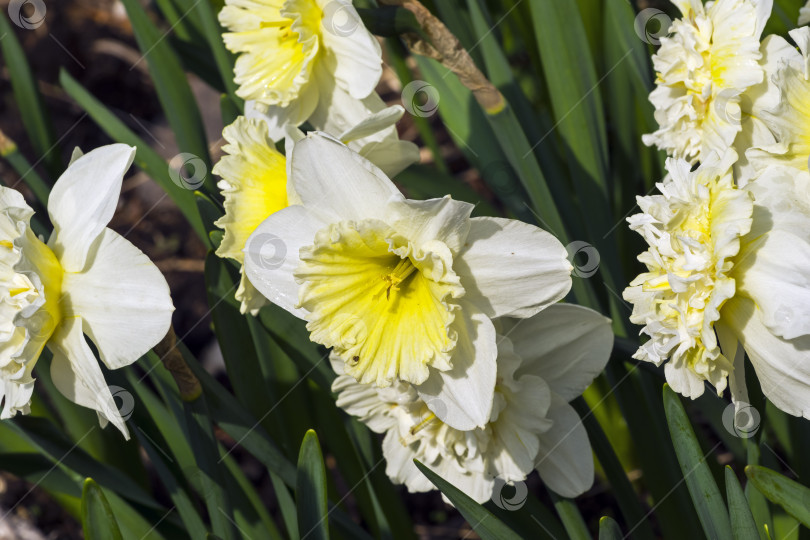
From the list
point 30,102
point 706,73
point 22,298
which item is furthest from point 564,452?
point 30,102

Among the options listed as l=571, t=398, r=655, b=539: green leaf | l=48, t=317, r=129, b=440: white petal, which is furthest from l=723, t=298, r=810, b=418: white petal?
l=48, t=317, r=129, b=440: white petal

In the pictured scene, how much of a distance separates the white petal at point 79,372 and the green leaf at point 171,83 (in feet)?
2.06

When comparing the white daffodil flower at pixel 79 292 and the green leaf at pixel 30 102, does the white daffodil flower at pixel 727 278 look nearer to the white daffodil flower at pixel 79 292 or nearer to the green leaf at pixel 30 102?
the white daffodil flower at pixel 79 292

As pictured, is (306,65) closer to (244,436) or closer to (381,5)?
(381,5)

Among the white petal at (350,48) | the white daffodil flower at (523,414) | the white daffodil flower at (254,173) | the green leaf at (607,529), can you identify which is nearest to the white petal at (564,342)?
the white daffodil flower at (523,414)

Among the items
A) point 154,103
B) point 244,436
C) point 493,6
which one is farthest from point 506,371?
point 154,103

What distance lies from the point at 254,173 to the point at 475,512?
1.99 feet

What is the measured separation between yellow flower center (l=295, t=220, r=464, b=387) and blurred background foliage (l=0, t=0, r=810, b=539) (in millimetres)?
158

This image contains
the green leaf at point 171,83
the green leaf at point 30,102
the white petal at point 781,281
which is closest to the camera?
the white petal at point 781,281

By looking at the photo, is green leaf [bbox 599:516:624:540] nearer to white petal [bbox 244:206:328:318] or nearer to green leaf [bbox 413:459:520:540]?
green leaf [bbox 413:459:520:540]

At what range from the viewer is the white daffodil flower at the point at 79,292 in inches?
39.6

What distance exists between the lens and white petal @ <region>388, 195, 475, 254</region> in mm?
909

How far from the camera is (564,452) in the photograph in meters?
1.19

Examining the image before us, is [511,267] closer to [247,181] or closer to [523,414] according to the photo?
[523,414]
